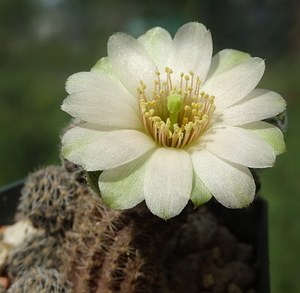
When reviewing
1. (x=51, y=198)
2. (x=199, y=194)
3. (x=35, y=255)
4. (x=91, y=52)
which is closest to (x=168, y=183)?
(x=199, y=194)

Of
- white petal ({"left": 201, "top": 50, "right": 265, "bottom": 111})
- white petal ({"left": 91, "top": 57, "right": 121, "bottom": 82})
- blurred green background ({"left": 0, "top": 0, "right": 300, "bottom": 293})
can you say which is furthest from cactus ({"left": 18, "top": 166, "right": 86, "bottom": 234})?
blurred green background ({"left": 0, "top": 0, "right": 300, "bottom": 293})

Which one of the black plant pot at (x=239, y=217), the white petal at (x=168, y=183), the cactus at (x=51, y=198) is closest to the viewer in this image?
the white petal at (x=168, y=183)

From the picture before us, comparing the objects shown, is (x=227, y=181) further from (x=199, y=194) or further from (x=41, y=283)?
(x=41, y=283)

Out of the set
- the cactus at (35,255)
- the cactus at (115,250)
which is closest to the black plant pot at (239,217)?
the cactus at (35,255)

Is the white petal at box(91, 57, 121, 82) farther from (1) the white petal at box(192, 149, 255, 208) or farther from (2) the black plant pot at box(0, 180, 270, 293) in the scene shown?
(2) the black plant pot at box(0, 180, 270, 293)

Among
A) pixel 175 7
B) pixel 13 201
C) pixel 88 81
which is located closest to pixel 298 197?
pixel 13 201

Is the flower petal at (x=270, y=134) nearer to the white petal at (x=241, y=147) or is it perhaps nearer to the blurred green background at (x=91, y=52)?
the white petal at (x=241, y=147)
